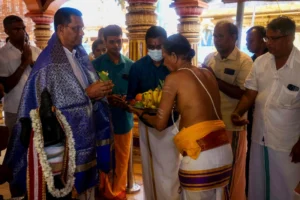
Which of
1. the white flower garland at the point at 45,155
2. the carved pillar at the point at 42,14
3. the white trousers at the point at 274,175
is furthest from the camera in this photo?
the carved pillar at the point at 42,14

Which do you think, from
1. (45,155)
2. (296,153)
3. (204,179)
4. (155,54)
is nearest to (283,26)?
(296,153)

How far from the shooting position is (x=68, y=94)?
1.96m

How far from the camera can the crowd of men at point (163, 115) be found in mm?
1902

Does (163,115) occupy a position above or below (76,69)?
below

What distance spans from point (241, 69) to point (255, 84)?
0.36 metres

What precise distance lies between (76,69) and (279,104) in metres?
1.59

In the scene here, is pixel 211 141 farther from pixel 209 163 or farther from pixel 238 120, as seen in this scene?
pixel 238 120

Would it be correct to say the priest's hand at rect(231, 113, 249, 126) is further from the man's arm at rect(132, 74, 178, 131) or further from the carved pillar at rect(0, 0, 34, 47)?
the carved pillar at rect(0, 0, 34, 47)

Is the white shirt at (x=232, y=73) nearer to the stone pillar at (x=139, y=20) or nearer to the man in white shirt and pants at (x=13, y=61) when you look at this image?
the stone pillar at (x=139, y=20)

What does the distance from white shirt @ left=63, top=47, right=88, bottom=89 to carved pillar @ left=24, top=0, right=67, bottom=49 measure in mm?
5380

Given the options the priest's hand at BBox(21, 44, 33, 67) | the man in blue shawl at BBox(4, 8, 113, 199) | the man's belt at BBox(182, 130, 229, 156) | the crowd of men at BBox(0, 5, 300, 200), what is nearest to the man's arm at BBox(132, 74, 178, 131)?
the crowd of men at BBox(0, 5, 300, 200)

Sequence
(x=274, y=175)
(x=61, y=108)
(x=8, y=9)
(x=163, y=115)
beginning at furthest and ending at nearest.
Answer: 1. (x=8, y=9)
2. (x=274, y=175)
3. (x=163, y=115)
4. (x=61, y=108)

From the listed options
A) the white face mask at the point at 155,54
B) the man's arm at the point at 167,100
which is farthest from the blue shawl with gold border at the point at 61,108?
the white face mask at the point at 155,54

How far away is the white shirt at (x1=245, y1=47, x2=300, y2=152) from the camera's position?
2.29m
